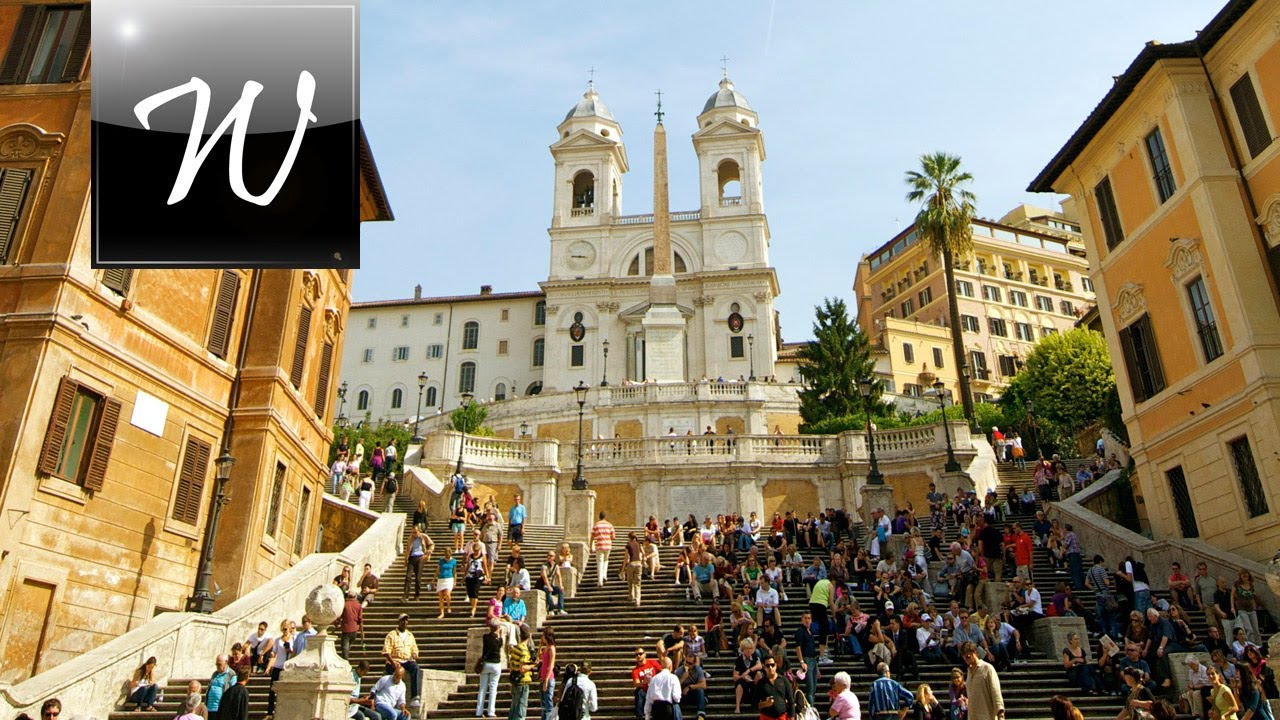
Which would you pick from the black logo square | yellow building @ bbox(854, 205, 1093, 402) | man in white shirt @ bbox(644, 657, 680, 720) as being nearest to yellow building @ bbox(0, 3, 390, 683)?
man in white shirt @ bbox(644, 657, 680, 720)

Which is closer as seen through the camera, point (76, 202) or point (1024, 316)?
point (76, 202)

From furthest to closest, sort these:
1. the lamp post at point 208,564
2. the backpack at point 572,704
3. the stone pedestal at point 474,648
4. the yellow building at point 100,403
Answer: the lamp post at point 208,564, the stone pedestal at point 474,648, the yellow building at point 100,403, the backpack at point 572,704

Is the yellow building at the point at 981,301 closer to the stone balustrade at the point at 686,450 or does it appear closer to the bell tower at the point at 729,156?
the bell tower at the point at 729,156

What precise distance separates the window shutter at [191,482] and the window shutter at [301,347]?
3.24m

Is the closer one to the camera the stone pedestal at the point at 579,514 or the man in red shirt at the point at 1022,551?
the man in red shirt at the point at 1022,551

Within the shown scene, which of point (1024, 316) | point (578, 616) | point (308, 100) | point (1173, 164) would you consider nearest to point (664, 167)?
point (1024, 316)

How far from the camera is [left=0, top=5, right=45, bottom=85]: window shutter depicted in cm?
1811

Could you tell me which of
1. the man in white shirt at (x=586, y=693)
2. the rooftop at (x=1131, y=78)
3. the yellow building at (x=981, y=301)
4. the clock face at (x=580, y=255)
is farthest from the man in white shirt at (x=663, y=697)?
the clock face at (x=580, y=255)

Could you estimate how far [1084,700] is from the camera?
46.8 ft

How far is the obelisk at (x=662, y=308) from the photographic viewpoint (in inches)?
2458

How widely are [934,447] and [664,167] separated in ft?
156

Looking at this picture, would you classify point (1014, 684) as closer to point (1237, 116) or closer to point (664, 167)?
point (1237, 116)

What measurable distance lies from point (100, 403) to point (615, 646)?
10.4 metres

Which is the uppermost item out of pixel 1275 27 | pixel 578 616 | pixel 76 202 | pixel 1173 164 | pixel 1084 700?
pixel 1275 27
